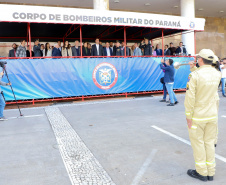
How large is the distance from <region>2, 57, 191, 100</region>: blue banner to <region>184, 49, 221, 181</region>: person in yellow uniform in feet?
24.3

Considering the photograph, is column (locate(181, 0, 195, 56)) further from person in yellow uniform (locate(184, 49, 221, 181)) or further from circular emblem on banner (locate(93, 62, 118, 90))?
person in yellow uniform (locate(184, 49, 221, 181))

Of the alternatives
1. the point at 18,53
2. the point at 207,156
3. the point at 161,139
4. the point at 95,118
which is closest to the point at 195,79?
the point at 207,156

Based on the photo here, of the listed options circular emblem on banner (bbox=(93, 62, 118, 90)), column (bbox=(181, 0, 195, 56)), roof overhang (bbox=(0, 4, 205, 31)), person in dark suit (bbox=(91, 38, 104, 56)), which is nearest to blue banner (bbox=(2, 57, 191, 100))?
circular emblem on banner (bbox=(93, 62, 118, 90))

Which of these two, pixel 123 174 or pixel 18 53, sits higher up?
pixel 18 53

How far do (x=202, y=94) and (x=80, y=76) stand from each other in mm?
7501

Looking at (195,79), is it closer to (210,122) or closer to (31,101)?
(210,122)

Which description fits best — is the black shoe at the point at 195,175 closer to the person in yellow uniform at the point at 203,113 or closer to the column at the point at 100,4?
the person in yellow uniform at the point at 203,113

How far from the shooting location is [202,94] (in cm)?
295

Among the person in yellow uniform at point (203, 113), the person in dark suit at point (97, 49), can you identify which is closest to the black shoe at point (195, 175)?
the person in yellow uniform at point (203, 113)

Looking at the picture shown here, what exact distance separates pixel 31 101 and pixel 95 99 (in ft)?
9.62

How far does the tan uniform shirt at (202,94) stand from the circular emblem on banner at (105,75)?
744cm

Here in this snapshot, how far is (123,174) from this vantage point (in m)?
3.22

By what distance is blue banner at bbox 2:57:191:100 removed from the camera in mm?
9102

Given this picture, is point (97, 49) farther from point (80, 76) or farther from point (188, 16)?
point (188, 16)
